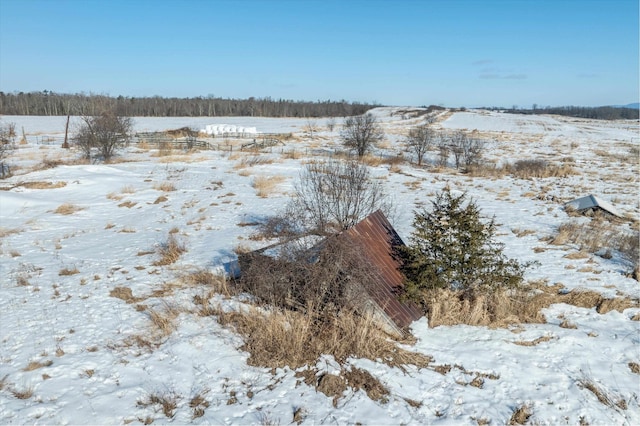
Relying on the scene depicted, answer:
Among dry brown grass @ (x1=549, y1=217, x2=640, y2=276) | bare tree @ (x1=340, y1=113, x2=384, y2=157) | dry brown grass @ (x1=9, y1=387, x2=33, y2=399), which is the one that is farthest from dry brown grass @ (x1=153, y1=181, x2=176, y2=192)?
dry brown grass @ (x1=549, y1=217, x2=640, y2=276)

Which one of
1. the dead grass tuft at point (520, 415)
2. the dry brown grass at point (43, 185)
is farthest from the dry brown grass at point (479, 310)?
the dry brown grass at point (43, 185)

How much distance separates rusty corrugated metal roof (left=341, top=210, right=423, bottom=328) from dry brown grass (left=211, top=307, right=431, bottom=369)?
48 centimetres

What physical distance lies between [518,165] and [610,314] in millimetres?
20329

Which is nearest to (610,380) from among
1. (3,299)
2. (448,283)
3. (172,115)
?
(448,283)

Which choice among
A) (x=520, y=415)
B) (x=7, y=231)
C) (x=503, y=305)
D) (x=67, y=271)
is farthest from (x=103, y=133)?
(x=520, y=415)

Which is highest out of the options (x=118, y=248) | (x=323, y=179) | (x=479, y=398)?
(x=323, y=179)

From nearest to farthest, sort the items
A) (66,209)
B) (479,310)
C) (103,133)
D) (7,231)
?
(479,310) < (7,231) < (66,209) < (103,133)

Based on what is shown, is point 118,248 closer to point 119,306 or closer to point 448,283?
point 119,306

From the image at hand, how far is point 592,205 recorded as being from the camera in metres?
14.1

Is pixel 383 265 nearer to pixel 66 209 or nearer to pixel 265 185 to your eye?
pixel 265 185

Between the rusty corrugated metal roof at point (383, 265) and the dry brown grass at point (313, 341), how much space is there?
0.48 metres

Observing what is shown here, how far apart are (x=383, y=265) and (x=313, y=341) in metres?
1.92

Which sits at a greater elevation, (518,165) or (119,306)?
(518,165)

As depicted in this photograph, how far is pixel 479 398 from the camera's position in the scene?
4.86 m
